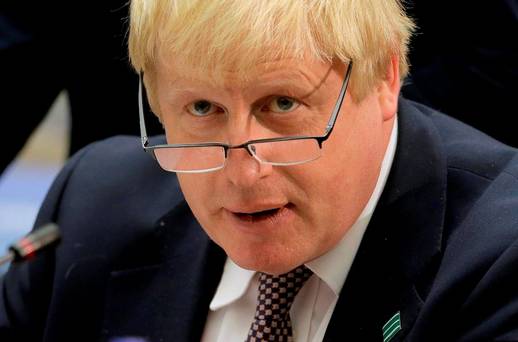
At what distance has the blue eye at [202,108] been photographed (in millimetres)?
2191

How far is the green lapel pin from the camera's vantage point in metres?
2.24

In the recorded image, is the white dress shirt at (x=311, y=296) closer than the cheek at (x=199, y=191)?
No

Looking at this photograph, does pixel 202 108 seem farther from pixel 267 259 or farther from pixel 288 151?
pixel 267 259

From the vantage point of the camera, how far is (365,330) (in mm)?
2312

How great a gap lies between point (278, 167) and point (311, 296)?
402mm

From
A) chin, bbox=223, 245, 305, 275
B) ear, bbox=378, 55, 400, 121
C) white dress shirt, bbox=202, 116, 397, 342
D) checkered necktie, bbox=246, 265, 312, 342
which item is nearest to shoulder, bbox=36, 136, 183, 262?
white dress shirt, bbox=202, 116, 397, 342

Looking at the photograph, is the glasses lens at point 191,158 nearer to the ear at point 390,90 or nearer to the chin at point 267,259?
the chin at point 267,259

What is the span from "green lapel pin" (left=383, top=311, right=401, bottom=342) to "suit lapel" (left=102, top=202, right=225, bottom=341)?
461mm

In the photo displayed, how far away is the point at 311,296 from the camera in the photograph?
243cm

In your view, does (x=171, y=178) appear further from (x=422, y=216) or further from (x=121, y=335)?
(x=422, y=216)

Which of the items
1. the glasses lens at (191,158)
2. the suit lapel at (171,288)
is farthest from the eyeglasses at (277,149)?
the suit lapel at (171,288)

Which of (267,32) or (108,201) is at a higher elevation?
(267,32)

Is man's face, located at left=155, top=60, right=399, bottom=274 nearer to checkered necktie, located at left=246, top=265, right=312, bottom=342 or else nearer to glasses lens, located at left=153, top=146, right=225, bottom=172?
glasses lens, located at left=153, top=146, right=225, bottom=172

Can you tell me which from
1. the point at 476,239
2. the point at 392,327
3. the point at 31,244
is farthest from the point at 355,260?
the point at 31,244
